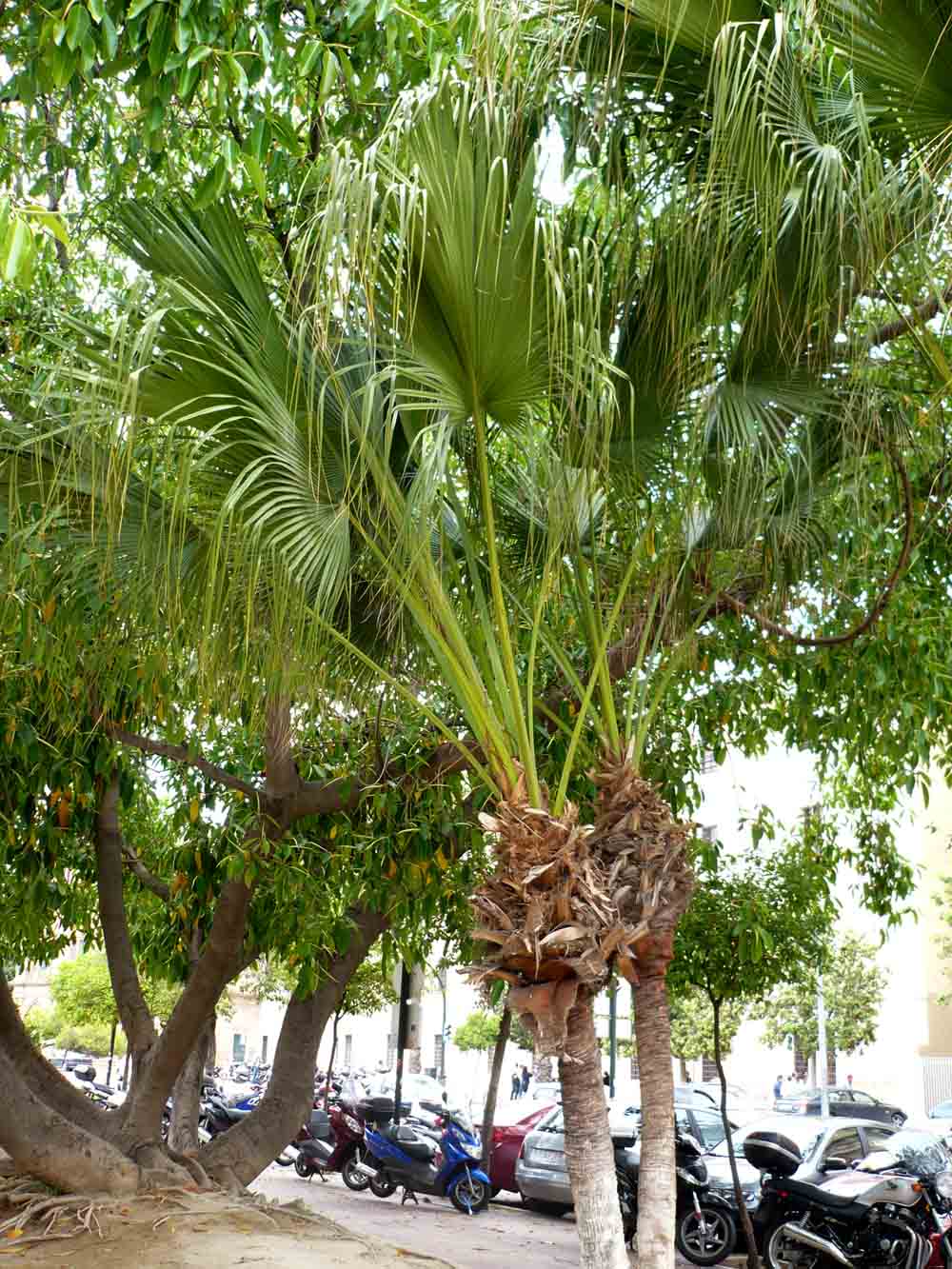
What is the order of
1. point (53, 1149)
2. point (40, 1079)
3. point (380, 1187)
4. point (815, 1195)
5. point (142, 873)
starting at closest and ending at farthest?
point (53, 1149)
point (40, 1079)
point (815, 1195)
point (142, 873)
point (380, 1187)

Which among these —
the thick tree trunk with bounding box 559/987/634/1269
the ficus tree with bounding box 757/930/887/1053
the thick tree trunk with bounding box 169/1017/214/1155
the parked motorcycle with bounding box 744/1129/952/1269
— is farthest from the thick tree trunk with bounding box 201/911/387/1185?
the ficus tree with bounding box 757/930/887/1053

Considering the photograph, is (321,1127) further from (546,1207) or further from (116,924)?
(116,924)

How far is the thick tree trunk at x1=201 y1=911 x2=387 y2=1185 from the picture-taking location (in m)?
10.3

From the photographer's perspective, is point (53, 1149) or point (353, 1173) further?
point (353, 1173)

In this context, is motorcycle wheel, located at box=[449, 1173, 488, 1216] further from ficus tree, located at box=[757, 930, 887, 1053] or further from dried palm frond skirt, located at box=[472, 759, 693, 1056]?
ficus tree, located at box=[757, 930, 887, 1053]

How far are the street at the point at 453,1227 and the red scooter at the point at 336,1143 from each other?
25 cm

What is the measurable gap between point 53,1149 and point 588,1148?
5222mm

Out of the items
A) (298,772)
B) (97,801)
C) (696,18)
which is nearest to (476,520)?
(696,18)

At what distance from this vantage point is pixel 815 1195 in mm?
11016

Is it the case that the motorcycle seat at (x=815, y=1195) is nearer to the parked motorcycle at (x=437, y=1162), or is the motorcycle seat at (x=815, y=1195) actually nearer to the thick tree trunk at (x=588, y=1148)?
the parked motorcycle at (x=437, y=1162)

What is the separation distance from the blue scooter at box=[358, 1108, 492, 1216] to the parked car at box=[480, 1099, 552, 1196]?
3.19ft

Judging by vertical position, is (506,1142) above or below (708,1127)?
below

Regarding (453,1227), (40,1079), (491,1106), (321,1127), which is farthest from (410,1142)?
(40,1079)

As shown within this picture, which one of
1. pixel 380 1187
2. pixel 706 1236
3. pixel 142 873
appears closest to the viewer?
pixel 142 873
